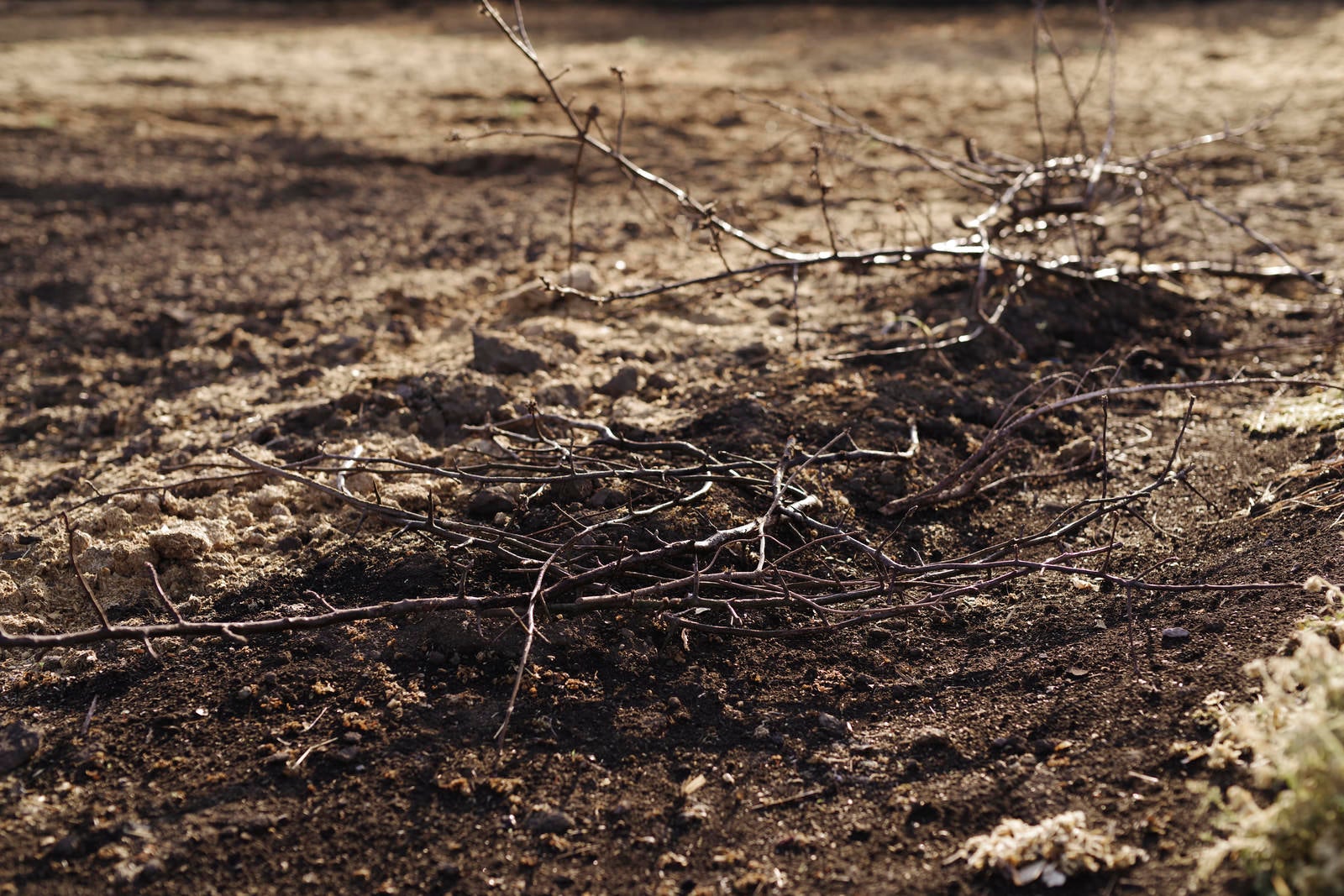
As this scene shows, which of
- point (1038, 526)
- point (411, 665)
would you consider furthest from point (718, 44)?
point (411, 665)

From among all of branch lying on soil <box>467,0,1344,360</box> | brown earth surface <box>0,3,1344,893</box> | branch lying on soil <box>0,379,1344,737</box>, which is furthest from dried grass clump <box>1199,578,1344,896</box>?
branch lying on soil <box>467,0,1344,360</box>

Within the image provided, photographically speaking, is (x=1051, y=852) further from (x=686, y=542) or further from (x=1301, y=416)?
(x=1301, y=416)

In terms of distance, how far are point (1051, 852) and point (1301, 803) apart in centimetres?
38

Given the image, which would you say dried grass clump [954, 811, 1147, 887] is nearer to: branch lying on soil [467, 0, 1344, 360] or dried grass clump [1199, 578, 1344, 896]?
dried grass clump [1199, 578, 1344, 896]

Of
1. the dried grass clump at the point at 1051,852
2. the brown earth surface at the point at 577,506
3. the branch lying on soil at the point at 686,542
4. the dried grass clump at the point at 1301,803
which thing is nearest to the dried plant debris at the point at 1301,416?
the brown earth surface at the point at 577,506

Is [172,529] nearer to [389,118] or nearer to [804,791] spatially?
[804,791]

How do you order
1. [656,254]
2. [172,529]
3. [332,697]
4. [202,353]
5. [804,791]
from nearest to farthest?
[804,791] < [332,697] < [172,529] < [202,353] < [656,254]

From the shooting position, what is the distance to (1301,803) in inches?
58.8

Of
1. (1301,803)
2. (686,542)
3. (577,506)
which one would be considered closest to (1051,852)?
(1301,803)

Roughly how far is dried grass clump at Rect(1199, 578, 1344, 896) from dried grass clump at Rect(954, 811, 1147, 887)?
15 centimetres

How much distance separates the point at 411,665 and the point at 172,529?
2.75 ft

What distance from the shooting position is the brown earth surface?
189 centimetres

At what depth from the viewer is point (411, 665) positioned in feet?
7.39

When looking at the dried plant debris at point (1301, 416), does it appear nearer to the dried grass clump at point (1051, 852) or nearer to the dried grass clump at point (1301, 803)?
the dried grass clump at point (1301, 803)
